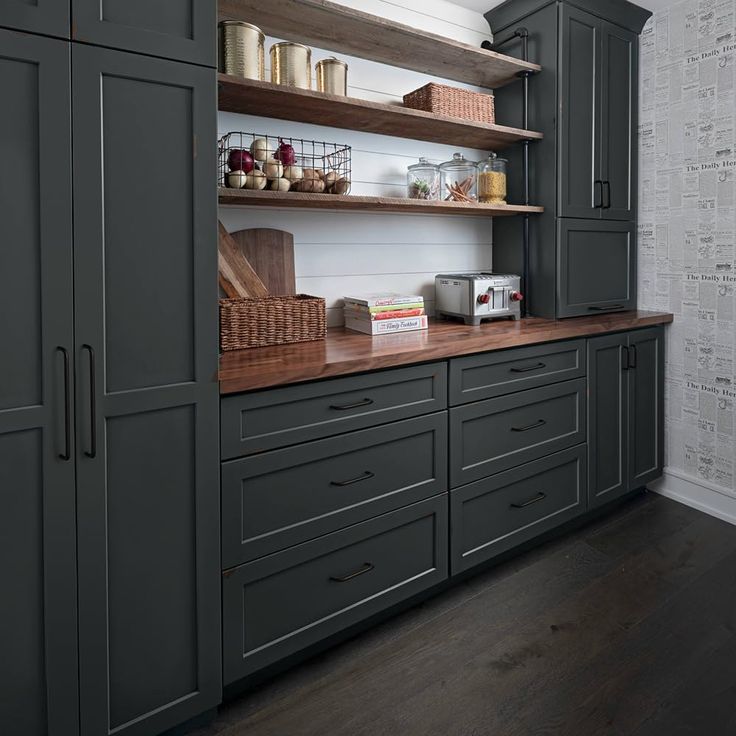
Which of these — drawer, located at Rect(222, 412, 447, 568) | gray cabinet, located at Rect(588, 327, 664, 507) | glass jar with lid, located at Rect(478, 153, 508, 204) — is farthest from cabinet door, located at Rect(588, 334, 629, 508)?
drawer, located at Rect(222, 412, 447, 568)

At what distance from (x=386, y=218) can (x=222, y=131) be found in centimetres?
80

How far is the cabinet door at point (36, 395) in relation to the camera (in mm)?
1216

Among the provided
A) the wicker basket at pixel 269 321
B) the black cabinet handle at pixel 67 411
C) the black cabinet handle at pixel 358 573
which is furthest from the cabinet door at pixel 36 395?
the black cabinet handle at pixel 358 573

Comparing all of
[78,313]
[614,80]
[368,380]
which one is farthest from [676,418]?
[78,313]

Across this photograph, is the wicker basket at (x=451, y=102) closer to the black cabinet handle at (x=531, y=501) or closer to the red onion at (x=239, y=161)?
the red onion at (x=239, y=161)

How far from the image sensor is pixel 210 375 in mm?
1494

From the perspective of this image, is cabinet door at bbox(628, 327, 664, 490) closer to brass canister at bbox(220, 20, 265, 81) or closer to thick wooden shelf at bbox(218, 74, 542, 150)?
thick wooden shelf at bbox(218, 74, 542, 150)

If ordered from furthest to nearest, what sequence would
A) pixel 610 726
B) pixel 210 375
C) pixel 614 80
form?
pixel 614 80
pixel 610 726
pixel 210 375

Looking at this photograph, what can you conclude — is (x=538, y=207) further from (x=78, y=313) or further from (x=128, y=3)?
(x=78, y=313)

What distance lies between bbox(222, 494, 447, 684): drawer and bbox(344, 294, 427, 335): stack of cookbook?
2.25 feet

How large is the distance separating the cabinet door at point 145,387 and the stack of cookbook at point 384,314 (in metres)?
0.87

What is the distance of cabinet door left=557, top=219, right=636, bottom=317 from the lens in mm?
2770

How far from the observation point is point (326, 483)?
177 cm

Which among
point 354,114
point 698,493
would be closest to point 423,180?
point 354,114
